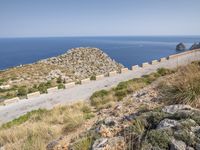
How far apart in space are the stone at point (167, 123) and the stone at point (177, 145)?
0.38 metres

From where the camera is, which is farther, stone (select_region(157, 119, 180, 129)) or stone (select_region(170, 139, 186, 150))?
stone (select_region(157, 119, 180, 129))

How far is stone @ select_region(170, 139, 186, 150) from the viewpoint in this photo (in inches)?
136

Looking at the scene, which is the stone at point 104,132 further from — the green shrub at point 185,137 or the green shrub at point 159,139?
the green shrub at point 185,137

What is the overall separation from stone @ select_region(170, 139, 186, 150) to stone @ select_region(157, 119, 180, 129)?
38 cm

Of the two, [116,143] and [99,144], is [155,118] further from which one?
[99,144]

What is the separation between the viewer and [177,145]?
3520 millimetres

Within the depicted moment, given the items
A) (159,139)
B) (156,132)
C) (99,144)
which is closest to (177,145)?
(159,139)

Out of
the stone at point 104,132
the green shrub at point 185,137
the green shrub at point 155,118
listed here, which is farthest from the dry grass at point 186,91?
the stone at point 104,132

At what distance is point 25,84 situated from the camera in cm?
2839

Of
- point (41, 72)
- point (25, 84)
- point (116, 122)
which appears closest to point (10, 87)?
point (25, 84)

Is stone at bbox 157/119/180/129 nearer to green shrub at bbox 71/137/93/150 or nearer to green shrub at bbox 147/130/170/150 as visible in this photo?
green shrub at bbox 147/130/170/150

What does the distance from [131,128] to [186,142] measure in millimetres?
1109

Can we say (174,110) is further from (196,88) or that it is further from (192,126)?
(196,88)

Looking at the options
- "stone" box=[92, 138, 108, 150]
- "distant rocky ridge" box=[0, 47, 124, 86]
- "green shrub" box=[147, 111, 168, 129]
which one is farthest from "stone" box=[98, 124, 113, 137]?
"distant rocky ridge" box=[0, 47, 124, 86]
